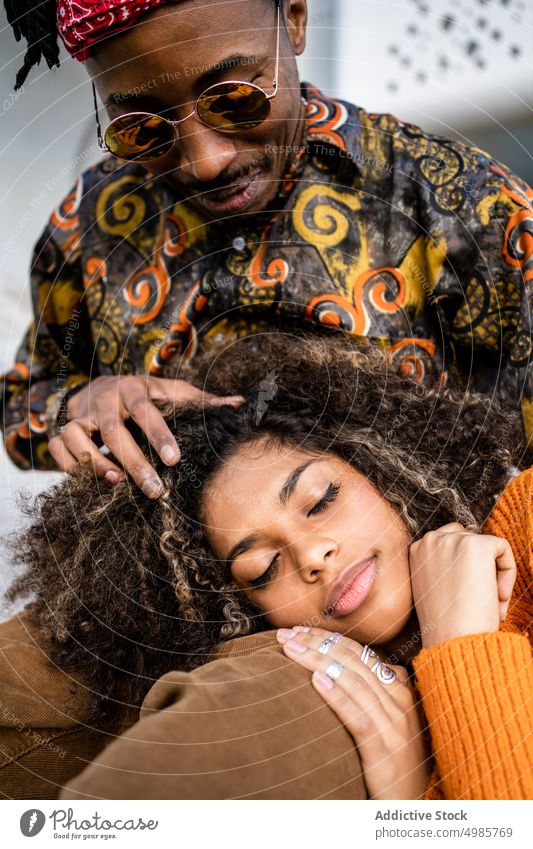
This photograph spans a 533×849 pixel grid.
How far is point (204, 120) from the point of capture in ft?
2.46

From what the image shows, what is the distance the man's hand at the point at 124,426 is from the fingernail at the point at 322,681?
29cm

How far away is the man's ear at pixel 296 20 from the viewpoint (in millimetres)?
783

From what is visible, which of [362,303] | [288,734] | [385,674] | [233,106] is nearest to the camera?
[288,734]

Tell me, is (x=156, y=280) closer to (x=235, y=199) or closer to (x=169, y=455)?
(x=235, y=199)

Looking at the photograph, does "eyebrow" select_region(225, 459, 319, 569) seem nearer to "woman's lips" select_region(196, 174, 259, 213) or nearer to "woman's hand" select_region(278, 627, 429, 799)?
"woman's hand" select_region(278, 627, 429, 799)

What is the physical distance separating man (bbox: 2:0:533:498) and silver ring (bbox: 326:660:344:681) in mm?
284

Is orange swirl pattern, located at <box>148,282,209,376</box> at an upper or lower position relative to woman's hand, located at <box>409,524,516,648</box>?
upper

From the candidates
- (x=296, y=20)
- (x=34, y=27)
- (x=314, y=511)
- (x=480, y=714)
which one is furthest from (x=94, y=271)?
(x=480, y=714)

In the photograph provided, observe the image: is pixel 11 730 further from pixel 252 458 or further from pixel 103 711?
pixel 252 458

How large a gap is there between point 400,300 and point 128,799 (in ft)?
2.05

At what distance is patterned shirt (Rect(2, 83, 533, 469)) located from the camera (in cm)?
83

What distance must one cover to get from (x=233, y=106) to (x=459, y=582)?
53 cm

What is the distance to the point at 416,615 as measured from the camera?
0.70 metres

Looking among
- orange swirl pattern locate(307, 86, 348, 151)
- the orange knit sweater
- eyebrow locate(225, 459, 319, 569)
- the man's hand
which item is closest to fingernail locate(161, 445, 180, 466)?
the man's hand
